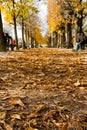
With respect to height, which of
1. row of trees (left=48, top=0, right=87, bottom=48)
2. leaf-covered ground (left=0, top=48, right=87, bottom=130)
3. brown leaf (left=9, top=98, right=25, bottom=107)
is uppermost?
row of trees (left=48, top=0, right=87, bottom=48)

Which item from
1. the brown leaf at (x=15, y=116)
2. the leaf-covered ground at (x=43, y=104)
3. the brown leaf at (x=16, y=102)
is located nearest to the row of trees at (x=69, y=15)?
the leaf-covered ground at (x=43, y=104)

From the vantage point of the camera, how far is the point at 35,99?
5047mm

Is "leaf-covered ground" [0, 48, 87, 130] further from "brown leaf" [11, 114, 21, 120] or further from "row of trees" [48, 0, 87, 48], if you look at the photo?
"row of trees" [48, 0, 87, 48]

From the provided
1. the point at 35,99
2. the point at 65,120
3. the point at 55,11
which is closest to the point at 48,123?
the point at 65,120

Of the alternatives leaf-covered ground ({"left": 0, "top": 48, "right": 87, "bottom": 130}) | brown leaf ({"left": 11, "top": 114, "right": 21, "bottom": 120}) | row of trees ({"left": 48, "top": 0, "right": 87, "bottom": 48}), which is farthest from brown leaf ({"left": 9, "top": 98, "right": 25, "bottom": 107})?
row of trees ({"left": 48, "top": 0, "right": 87, "bottom": 48})

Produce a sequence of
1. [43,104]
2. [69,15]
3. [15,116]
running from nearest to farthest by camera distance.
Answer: [15,116]
[43,104]
[69,15]

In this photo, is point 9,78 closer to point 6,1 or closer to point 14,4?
point 6,1

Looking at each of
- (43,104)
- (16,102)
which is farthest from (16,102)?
(43,104)

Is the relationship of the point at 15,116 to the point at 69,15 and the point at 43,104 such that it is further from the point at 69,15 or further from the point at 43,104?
the point at 69,15

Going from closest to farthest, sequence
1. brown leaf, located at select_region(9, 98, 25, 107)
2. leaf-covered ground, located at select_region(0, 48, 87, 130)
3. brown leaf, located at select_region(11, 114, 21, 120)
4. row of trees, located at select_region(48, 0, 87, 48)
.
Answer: leaf-covered ground, located at select_region(0, 48, 87, 130) → brown leaf, located at select_region(11, 114, 21, 120) → brown leaf, located at select_region(9, 98, 25, 107) → row of trees, located at select_region(48, 0, 87, 48)

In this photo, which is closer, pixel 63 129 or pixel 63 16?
pixel 63 129

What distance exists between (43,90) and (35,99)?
0.72m

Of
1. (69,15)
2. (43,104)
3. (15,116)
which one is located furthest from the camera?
(69,15)

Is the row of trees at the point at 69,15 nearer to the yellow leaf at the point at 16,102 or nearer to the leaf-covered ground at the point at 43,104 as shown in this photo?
the leaf-covered ground at the point at 43,104
